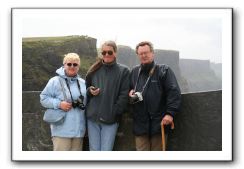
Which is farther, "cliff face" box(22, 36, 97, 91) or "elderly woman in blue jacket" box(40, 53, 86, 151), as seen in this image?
"cliff face" box(22, 36, 97, 91)

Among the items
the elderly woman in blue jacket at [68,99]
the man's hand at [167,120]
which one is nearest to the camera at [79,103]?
the elderly woman in blue jacket at [68,99]

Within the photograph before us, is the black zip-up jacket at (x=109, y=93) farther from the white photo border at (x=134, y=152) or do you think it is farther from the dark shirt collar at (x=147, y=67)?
the white photo border at (x=134, y=152)

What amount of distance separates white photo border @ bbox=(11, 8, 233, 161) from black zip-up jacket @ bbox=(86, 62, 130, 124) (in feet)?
1.35

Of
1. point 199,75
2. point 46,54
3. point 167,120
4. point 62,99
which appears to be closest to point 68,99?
point 62,99

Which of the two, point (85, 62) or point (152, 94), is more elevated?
point (85, 62)

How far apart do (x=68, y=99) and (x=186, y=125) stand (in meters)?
1.15

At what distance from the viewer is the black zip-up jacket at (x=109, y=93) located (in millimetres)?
3658

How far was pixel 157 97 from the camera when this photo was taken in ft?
11.8

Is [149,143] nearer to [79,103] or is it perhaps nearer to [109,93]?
[109,93]

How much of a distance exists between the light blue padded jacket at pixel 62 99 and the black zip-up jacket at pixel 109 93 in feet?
0.35

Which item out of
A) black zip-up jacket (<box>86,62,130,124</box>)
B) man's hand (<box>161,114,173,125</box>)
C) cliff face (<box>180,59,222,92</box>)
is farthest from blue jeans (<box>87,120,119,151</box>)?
cliff face (<box>180,59,222,92</box>)

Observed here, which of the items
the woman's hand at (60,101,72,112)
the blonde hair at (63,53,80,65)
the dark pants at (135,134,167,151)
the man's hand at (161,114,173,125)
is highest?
the blonde hair at (63,53,80,65)

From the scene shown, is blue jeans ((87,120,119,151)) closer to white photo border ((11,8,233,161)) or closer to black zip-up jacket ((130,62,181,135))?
A: white photo border ((11,8,233,161))

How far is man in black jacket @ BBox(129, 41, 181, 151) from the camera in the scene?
11.7 ft
